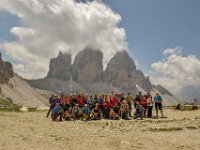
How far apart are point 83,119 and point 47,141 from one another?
13.2m

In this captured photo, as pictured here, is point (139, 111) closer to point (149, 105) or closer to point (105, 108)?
point (149, 105)

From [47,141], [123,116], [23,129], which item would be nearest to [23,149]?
[47,141]

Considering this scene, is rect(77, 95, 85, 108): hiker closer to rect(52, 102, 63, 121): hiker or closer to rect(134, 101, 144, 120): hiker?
rect(52, 102, 63, 121): hiker

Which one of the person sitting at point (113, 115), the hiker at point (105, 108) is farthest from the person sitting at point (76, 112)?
the person sitting at point (113, 115)

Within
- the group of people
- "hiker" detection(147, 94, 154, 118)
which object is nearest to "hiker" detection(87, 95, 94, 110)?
the group of people

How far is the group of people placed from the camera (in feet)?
96.5

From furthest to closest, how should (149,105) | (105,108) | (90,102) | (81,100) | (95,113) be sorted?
(149,105), (81,100), (90,102), (105,108), (95,113)

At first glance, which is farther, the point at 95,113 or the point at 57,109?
the point at 95,113

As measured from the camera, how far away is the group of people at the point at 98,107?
29.4m

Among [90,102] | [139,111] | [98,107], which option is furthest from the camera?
[90,102]

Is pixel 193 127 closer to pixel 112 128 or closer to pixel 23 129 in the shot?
pixel 112 128

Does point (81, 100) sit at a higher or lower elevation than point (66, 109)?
higher

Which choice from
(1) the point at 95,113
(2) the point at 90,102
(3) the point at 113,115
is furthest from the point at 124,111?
(2) the point at 90,102

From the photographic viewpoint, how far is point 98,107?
99.9 feet
